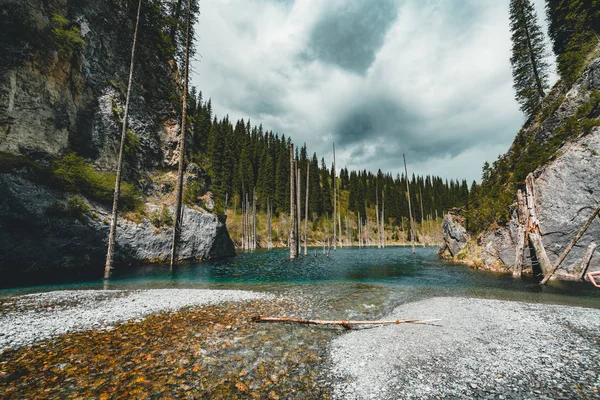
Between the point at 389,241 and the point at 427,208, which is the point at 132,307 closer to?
the point at 389,241

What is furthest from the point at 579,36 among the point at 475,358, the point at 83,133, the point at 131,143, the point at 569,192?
the point at 83,133

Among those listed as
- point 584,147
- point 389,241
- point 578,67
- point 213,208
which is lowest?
point 389,241

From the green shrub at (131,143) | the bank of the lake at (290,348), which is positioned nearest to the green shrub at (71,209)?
the bank of the lake at (290,348)

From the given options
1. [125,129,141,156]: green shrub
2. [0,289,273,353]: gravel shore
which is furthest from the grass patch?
[0,289,273,353]: gravel shore

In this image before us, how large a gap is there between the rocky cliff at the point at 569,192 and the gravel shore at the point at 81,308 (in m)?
18.6

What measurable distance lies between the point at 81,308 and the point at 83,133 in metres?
20.4

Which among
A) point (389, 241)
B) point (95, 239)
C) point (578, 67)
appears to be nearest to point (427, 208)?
point (389, 241)

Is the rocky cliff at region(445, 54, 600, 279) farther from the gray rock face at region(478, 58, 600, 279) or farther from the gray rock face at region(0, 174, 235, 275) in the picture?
the gray rock face at region(0, 174, 235, 275)

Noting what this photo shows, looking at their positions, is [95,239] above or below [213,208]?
below

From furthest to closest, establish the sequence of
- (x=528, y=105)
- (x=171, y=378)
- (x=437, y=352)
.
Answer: (x=528, y=105), (x=437, y=352), (x=171, y=378)

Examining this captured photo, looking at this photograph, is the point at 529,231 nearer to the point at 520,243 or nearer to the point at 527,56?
the point at 520,243

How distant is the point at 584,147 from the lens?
15.5 m

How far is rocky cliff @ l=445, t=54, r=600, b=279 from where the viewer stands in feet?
47.9

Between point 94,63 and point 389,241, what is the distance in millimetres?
97365
